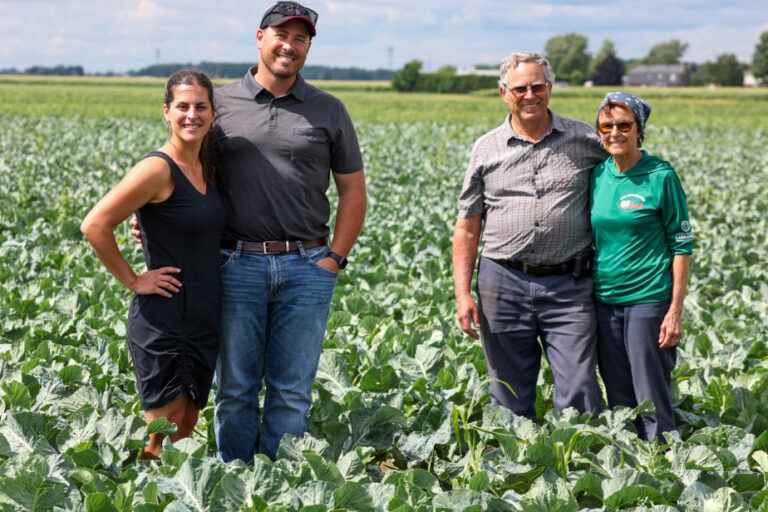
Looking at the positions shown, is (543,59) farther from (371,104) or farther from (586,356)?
(371,104)

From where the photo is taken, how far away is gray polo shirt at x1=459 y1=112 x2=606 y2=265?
13.8ft

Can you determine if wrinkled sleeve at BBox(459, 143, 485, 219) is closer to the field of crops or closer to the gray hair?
the gray hair

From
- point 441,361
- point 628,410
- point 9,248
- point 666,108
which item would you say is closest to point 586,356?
point 628,410

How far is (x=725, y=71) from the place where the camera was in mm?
122000

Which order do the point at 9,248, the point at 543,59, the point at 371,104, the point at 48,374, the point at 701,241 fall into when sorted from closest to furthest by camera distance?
1. the point at 543,59
2. the point at 48,374
3. the point at 9,248
4. the point at 701,241
5. the point at 371,104

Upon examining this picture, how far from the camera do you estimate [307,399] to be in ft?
13.8

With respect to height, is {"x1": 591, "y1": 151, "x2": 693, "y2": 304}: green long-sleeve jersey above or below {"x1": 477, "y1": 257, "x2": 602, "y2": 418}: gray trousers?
above

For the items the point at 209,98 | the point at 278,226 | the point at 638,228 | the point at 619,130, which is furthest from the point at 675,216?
the point at 209,98

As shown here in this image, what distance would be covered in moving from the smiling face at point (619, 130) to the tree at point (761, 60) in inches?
4872

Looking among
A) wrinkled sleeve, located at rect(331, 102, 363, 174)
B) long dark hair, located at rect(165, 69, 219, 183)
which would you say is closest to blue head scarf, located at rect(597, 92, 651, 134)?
wrinkled sleeve, located at rect(331, 102, 363, 174)

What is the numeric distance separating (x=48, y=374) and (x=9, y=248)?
476 centimetres

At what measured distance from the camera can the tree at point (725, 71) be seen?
121000mm

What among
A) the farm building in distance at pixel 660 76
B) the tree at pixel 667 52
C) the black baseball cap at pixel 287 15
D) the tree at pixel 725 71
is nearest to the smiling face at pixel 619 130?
the black baseball cap at pixel 287 15

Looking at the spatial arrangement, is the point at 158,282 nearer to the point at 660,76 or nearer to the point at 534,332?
the point at 534,332
